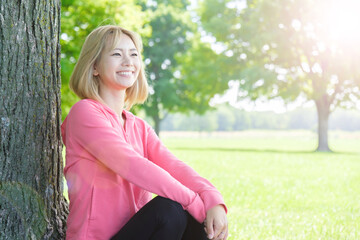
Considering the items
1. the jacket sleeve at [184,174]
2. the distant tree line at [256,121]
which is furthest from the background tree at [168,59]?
the distant tree line at [256,121]

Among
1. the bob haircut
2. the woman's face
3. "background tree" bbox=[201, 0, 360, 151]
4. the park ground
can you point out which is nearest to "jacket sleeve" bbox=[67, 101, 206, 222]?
the bob haircut

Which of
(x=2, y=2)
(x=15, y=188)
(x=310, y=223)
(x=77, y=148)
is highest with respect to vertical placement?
(x=2, y=2)

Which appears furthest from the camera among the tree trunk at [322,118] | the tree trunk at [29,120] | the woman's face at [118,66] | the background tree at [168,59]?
the background tree at [168,59]

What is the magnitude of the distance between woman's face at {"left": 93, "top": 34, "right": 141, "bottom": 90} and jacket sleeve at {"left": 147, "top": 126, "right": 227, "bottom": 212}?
0.48m

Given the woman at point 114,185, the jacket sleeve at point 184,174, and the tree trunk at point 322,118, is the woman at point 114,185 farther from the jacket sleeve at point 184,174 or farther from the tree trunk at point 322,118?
the tree trunk at point 322,118

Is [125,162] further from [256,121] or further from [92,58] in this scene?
[256,121]

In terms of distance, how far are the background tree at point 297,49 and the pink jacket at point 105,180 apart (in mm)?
21201

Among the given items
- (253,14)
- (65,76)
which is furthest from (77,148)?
(253,14)

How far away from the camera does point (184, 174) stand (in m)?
3.00

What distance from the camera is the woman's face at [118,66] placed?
2.96m

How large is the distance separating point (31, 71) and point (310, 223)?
3.92 metres

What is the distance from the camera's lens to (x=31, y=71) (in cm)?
296

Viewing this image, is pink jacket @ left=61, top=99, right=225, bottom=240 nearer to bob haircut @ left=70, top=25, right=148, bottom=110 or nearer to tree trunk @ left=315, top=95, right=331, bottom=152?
bob haircut @ left=70, top=25, right=148, bottom=110

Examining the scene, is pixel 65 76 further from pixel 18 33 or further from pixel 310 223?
pixel 18 33
